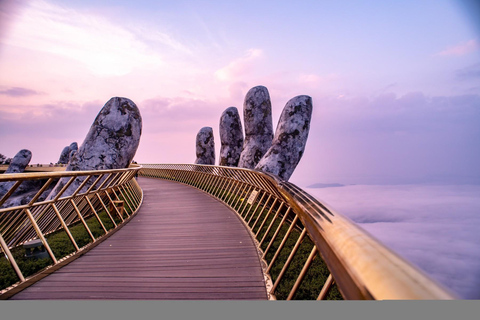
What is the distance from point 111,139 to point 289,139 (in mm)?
7406

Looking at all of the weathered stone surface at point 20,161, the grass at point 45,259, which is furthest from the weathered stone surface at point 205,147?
the grass at point 45,259

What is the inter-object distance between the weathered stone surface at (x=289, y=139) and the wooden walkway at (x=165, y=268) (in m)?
7.05

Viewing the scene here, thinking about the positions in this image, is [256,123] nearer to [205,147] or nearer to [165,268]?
[205,147]

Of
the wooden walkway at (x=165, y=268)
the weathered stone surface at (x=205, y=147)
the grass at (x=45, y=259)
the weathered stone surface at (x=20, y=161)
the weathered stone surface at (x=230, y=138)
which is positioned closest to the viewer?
the wooden walkway at (x=165, y=268)

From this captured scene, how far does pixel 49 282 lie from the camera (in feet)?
13.1

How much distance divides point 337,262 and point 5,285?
4335 mm

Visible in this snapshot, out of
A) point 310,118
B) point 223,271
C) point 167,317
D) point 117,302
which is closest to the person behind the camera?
point 167,317

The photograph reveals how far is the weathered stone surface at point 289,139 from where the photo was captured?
14453mm

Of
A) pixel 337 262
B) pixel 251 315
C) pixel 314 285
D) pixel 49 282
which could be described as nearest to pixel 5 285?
pixel 49 282

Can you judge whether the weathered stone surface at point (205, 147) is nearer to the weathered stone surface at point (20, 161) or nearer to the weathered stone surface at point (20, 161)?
the weathered stone surface at point (20, 161)

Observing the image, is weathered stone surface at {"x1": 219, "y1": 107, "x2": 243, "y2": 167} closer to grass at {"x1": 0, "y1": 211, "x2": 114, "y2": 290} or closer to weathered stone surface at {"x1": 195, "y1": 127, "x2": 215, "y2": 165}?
weathered stone surface at {"x1": 195, "y1": 127, "x2": 215, "y2": 165}

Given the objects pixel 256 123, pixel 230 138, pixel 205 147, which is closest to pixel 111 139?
pixel 256 123

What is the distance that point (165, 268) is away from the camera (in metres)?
4.53

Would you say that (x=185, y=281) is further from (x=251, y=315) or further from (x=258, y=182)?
(x=258, y=182)
